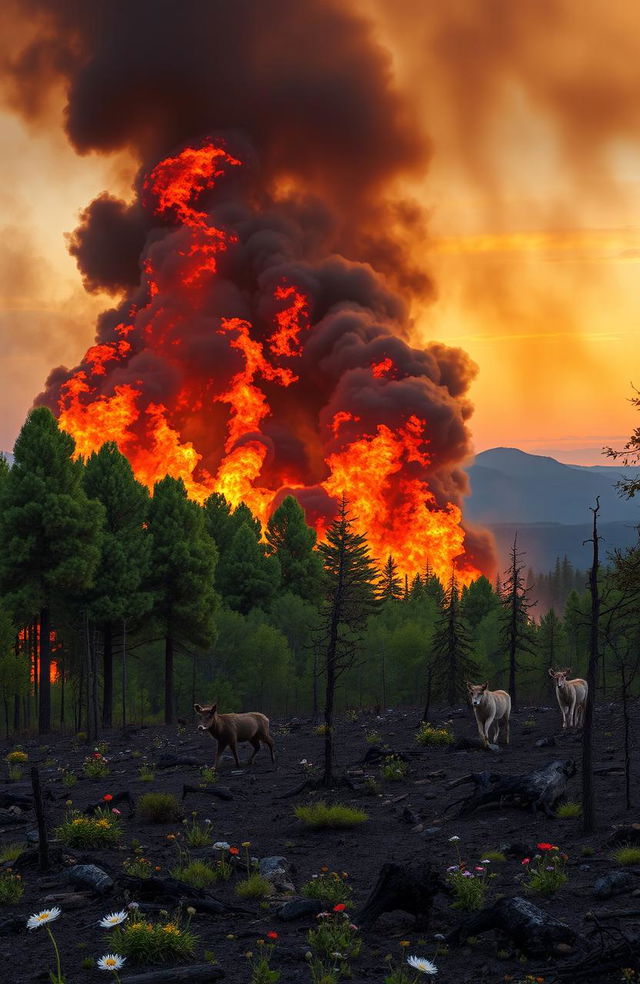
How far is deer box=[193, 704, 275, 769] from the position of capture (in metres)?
24.1

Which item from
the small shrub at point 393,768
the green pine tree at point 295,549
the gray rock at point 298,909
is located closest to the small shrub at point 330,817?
the small shrub at point 393,768

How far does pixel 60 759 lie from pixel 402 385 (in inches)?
3976

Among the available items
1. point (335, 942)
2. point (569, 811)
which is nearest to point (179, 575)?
point (569, 811)

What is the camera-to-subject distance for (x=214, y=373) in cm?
14712

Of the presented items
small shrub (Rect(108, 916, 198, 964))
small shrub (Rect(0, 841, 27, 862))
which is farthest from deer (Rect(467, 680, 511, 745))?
small shrub (Rect(108, 916, 198, 964))

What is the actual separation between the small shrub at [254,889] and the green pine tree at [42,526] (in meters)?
25.1

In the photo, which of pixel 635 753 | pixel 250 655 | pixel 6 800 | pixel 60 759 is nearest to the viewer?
pixel 6 800

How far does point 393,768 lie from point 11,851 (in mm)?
10622

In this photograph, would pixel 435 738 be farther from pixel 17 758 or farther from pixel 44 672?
pixel 44 672

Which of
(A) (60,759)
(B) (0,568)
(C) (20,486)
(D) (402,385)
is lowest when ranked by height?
(A) (60,759)

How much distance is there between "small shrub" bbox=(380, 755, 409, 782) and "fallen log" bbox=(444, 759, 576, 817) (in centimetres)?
414

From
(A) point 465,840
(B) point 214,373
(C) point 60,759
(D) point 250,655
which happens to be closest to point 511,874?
(A) point 465,840

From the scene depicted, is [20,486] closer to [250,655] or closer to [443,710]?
[443,710]

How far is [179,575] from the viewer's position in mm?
43875
